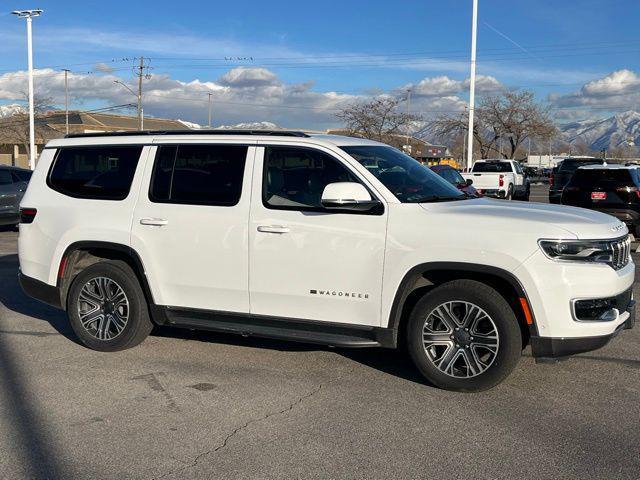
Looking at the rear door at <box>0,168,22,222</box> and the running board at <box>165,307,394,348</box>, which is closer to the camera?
the running board at <box>165,307,394,348</box>

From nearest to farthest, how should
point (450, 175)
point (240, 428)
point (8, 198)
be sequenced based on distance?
1. point (240, 428)
2. point (8, 198)
3. point (450, 175)

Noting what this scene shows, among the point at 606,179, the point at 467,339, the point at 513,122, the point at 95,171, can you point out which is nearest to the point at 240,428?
the point at 467,339

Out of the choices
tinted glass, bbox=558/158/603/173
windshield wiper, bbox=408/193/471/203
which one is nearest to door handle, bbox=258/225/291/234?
windshield wiper, bbox=408/193/471/203

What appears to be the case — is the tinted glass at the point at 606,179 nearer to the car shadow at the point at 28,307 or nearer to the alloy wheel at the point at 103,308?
the car shadow at the point at 28,307

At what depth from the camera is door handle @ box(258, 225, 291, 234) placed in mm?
5387

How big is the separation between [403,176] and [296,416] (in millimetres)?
2170

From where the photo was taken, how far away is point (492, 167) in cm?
2750

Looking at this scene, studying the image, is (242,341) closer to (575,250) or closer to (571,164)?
(575,250)

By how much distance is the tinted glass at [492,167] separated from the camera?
27.1 metres

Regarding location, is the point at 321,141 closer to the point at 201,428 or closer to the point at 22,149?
the point at 201,428

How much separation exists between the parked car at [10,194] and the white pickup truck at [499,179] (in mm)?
15383

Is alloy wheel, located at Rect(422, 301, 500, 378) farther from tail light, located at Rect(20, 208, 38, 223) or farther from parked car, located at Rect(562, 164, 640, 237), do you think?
parked car, located at Rect(562, 164, 640, 237)

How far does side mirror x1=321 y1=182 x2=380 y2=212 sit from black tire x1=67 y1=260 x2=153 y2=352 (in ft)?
6.78

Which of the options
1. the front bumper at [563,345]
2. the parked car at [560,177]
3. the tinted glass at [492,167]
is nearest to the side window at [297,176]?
the front bumper at [563,345]
